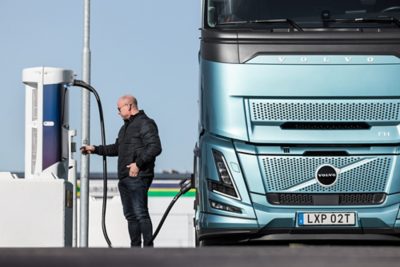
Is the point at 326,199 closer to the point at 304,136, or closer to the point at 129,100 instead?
the point at 304,136

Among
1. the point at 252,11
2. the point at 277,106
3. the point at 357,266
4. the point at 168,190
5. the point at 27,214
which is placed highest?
the point at 252,11

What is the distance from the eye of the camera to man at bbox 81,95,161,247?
14023 mm

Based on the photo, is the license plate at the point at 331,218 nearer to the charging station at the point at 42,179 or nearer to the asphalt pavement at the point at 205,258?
the asphalt pavement at the point at 205,258

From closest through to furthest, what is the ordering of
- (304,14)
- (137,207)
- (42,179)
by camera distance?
1. (304,14)
2. (137,207)
3. (42,179)

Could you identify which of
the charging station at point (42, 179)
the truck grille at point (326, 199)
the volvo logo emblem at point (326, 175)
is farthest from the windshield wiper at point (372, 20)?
the charging station at point (42, 179)

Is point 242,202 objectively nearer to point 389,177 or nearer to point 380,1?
point 389,177

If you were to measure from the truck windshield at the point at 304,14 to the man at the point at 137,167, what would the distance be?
2.68 m

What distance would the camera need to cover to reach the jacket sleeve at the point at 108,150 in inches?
590

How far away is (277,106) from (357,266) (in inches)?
168

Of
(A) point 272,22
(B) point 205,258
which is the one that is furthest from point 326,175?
(B) point 205,258

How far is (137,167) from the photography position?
1395 centimetres

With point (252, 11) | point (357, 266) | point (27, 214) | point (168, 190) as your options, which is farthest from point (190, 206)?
point (357, 266)

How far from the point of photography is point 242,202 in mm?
11109

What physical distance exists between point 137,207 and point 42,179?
1.96m
